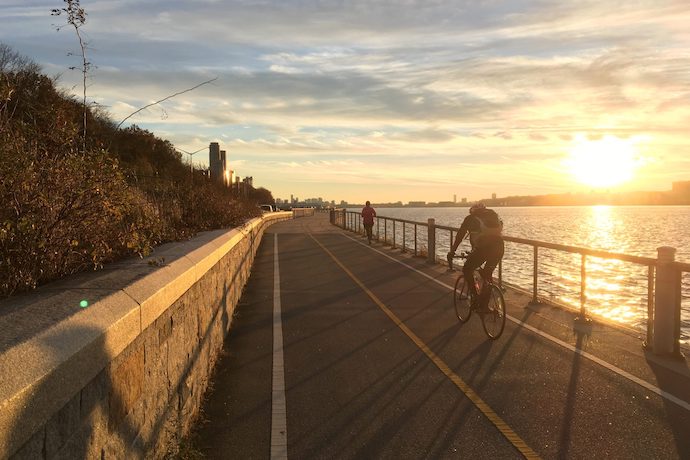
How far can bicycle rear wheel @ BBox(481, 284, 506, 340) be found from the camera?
28.4ft

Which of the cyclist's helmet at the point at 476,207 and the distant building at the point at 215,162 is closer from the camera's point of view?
the cyclist's helmet at the point at 476,207

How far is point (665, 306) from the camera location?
303 inches

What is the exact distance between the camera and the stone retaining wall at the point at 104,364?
7.49 feet

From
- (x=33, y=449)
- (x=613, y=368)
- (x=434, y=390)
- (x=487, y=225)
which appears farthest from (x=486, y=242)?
(x=33, y=449)

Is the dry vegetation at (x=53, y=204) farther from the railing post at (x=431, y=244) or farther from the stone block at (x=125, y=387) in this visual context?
the railing post at (x=431, y=244)

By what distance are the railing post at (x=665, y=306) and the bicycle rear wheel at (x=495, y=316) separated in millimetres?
1965

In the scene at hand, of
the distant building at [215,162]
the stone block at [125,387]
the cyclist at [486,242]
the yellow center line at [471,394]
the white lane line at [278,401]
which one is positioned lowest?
the white lane line at [278,401]

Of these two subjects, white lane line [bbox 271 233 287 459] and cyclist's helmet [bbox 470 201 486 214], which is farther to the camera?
cyclist's helmet [bbox 470 201 486 214]

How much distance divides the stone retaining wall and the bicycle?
453 centimetres

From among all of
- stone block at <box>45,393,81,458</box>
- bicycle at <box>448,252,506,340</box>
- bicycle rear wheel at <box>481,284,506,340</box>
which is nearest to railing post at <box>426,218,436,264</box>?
bicycle at <box>448,252,506,340</box>

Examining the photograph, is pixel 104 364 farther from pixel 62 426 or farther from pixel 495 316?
pixel 495 316

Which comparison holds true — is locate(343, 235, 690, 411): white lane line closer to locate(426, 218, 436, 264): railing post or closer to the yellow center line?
the yellow center line

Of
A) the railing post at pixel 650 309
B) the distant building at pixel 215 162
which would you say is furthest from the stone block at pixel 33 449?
Result: the distant building at pixel 215 162

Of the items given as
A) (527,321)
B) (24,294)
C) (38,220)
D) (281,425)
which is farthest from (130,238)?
(527,321)
